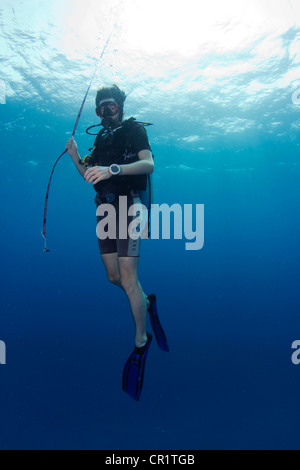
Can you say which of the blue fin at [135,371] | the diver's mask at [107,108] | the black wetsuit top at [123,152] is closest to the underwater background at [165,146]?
the diver's mask at [107,108]

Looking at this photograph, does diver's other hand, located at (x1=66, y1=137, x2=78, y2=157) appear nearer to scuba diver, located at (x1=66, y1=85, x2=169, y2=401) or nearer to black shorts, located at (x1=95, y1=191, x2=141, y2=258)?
scuba diver, located at (x1=66, y1=85, x2=169, y2=401)

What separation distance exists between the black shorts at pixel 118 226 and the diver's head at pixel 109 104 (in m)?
1.08

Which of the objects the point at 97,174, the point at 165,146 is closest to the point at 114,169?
the point at 97,174

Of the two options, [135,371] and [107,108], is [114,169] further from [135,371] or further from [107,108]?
[135,371]

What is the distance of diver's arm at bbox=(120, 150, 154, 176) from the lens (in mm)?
3571

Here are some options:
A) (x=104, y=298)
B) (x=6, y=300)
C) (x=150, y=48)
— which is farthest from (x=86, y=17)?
(x=6, y=300)

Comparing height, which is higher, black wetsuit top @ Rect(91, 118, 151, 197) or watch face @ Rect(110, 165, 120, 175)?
black wetsuit top @ Rect(91, 118, 151, 197)

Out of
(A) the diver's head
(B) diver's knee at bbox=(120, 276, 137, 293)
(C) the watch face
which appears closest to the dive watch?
(C) the watch face

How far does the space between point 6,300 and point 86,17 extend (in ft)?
202

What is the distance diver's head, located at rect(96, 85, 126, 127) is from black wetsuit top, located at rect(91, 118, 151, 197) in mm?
188

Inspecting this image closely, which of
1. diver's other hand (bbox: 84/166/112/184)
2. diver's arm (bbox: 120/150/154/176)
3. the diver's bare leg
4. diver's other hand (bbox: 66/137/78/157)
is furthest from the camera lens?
diver's other hand (bbox: 66/137/78/157)

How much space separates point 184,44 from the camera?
1092cm

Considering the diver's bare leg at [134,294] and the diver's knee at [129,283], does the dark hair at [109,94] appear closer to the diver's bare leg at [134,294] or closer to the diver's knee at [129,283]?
the diver's bare leg at [134,294]

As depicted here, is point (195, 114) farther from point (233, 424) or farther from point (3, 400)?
point (3, 400)
